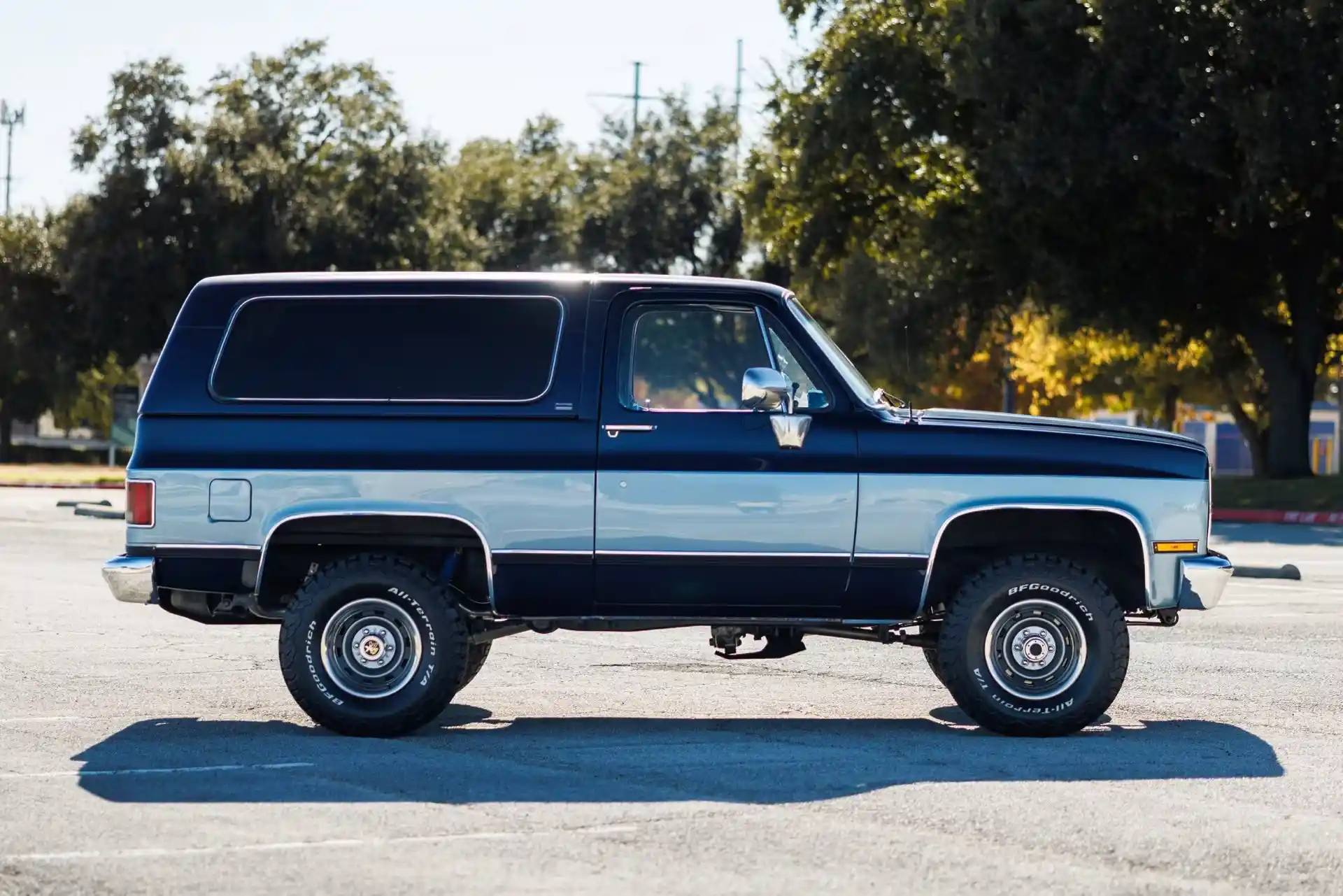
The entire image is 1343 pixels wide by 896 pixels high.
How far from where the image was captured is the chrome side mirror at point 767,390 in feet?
29.5

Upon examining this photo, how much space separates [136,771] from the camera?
324 inches

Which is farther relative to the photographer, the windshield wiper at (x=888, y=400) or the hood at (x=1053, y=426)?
the windshield wiper at (x=888, y=400)

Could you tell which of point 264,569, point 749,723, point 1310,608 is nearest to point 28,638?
point 264,569

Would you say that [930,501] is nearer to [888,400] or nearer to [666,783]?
[888,400]

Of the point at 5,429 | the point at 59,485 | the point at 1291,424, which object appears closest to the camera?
the point at 1291,424

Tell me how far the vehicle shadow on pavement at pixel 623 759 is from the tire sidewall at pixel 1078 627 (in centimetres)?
16

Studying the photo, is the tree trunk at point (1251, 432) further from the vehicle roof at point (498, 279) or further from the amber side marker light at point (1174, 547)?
the vehicle roof at point (498, 279)

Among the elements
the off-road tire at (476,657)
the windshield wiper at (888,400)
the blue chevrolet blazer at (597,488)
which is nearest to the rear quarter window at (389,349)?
the blue chevrolet blazer at (597,488)

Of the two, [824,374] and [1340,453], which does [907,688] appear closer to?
[824,374]

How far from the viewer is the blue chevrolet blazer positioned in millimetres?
9320

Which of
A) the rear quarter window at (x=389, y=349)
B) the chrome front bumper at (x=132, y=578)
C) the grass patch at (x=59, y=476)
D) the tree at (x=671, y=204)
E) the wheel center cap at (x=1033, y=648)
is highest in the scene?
the tree at (x=671, y=204)

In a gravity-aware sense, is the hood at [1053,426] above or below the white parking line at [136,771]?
above

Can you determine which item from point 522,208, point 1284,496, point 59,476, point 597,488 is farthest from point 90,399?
point 597,488

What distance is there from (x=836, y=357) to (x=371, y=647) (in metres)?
2.61
